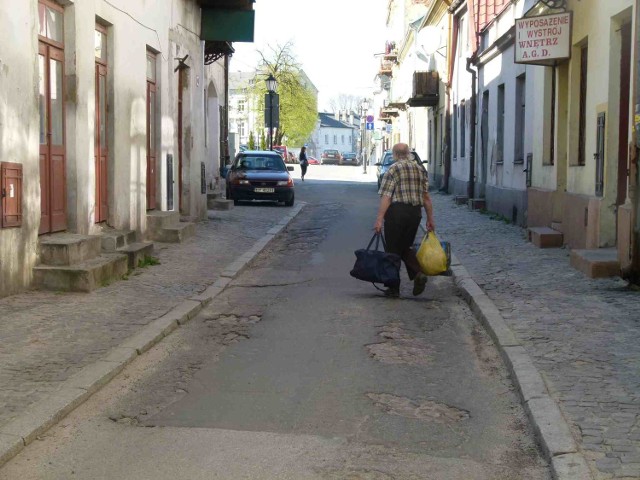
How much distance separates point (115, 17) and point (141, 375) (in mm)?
7581

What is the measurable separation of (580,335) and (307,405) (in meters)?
2.88

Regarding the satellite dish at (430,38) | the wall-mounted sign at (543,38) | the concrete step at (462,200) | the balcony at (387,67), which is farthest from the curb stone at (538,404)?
the balcony at (387,67)

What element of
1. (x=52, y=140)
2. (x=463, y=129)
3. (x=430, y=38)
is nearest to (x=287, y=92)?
(x=430, y=38)

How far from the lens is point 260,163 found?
27594mm

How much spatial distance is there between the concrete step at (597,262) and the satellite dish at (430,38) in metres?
28.2

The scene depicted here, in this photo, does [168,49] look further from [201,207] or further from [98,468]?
[98,468]

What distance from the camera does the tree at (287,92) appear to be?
65.7 m

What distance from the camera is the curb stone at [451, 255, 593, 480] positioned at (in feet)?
15.7

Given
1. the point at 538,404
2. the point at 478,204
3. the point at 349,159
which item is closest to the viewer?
the point at 538,404

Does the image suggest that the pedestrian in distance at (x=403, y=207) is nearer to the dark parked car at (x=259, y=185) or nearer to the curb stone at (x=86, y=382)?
the curb stone at (x=86, y=382)

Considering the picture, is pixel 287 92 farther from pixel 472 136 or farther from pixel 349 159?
pixel 472 136

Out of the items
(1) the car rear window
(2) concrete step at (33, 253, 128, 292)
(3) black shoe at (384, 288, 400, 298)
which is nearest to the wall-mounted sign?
(3) black shoe at (384, 288, 400, 298)

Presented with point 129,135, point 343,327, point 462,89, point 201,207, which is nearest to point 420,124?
point 462,89

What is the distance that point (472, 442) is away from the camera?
5.42 meters
